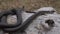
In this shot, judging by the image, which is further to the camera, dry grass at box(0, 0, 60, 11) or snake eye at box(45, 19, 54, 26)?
dry grass at box(0, 0, 60, 11)

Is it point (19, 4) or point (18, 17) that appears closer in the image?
point (18, 17)

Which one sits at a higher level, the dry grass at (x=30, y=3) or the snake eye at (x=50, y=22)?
the dry grass at (x=30, y=3)

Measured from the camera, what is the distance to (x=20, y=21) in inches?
86.1

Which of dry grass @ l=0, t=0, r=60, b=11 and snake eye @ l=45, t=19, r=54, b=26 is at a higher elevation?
dry grass @ l=0, t=0, r=60, b=11

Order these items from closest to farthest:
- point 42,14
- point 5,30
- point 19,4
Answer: point 5,30
point 42,14
point 19,4

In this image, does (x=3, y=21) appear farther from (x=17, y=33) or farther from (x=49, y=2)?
(x=49, y=2)

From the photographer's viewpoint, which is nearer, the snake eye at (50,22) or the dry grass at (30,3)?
the snake eye at (50,22)

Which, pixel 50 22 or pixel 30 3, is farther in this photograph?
pixel 30 3

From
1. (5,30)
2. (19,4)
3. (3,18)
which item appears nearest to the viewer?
(5,30)

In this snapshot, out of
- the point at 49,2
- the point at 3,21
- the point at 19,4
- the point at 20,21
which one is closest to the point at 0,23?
the point at 3,21

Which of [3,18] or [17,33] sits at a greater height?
[3,18]

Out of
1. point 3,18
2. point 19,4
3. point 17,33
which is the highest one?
point 19,4

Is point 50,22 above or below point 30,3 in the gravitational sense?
below

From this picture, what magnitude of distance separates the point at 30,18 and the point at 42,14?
192 mm
